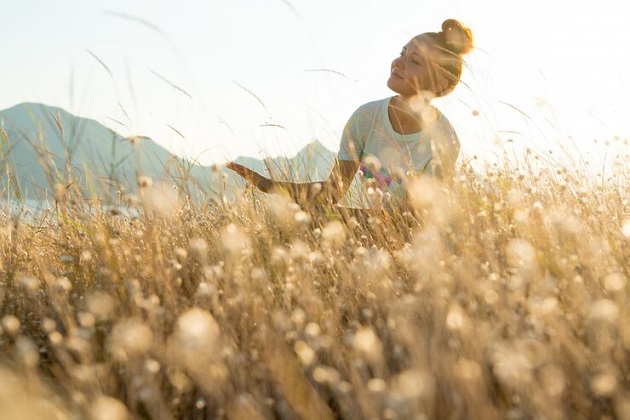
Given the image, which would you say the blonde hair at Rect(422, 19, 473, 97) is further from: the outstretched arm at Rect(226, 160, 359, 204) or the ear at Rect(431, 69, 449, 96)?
the outstretched arm at Rect(226, 160, 359, 204)

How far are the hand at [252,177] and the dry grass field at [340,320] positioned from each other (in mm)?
480

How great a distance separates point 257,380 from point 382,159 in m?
2.83

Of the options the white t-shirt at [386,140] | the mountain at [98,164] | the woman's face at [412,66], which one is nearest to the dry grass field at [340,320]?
the mountain at [98,164]

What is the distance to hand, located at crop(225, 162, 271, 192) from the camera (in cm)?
357

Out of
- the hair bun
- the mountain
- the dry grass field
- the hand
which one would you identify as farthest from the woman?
the dry grass field

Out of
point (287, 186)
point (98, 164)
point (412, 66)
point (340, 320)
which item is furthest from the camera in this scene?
point (412, 66)

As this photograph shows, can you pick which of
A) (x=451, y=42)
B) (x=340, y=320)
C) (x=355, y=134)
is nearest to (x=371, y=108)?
(x=355, y=134)

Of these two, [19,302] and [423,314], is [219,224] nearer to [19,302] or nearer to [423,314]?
[19,302]

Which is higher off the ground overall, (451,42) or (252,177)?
(451,42)

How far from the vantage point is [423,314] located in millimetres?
1896

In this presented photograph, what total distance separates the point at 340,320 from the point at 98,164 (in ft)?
5.64

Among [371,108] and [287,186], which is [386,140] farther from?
[287,186]

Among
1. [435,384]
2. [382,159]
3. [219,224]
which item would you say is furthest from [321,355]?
[382,159]

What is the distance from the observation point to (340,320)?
2.20 meters
